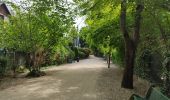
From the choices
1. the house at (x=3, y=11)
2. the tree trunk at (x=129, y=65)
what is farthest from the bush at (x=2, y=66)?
the house at (x=3, y=11)

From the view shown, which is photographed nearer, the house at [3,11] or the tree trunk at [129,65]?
the tree trunk at [129,65]

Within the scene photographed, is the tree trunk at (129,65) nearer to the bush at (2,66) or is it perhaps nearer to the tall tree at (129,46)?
the tall tree at (129,46)

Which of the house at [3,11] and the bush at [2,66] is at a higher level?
the house at [3,11]

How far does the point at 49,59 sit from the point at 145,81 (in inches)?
619

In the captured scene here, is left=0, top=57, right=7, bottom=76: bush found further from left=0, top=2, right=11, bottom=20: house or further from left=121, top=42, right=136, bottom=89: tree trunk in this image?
left=0, top=2, right=11, bottom=20: house

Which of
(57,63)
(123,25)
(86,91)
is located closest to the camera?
(86,91)

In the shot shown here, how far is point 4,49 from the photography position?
76.1ft

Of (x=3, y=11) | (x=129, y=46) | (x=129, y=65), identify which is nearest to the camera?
(x=129, y=46)

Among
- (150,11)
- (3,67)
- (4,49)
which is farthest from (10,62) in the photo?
(150,11)

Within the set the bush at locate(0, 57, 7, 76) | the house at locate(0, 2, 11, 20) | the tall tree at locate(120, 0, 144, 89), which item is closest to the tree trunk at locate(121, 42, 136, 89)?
the tall tree at locate(120, 0, 144, 89)

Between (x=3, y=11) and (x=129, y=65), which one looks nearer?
(x=129, y=65)

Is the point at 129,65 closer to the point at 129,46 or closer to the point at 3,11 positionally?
the point at 129,46

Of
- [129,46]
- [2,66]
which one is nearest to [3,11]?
[2,66]

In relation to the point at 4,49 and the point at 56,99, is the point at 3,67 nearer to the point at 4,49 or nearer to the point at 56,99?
the point at 4,49
